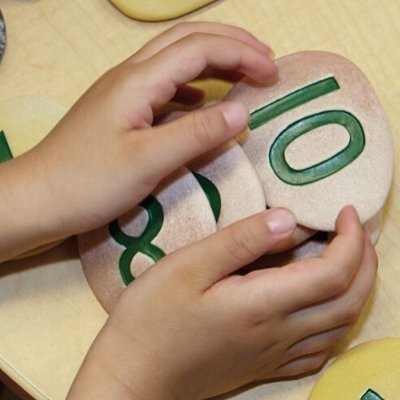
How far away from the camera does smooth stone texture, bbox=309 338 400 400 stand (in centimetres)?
66

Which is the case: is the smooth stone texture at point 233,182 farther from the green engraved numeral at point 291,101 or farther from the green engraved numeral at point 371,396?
the green engraved numeral at point 371,396

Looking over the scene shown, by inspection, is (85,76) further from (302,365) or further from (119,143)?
(302,365)

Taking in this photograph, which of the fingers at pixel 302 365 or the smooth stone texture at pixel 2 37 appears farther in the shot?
the smooth stone texture at pixel 2 37

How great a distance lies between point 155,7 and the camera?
783mm

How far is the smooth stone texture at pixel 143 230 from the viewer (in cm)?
65

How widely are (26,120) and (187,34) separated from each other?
6.3 inches

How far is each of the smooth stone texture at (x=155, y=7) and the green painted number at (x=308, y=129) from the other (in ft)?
0.51

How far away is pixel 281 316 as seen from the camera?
2.06 feet

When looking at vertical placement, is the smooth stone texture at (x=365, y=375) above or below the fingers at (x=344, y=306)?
below

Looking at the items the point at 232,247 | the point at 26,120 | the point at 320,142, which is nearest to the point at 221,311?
the point at 232,247

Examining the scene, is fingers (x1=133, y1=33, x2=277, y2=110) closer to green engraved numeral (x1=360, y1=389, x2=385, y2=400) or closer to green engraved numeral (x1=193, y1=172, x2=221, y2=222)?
green engraved numeral (x1=193, y1=172, x2=221, y2=222)

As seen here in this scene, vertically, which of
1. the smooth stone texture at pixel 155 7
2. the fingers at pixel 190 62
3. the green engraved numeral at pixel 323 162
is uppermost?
the smooth stone texture at pixel 155 7

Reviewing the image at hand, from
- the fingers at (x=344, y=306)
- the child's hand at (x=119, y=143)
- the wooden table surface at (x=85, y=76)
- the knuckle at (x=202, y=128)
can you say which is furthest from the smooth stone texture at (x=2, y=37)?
the fingers at (x=344, y=306)

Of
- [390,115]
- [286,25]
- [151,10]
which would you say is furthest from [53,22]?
[390,115]
